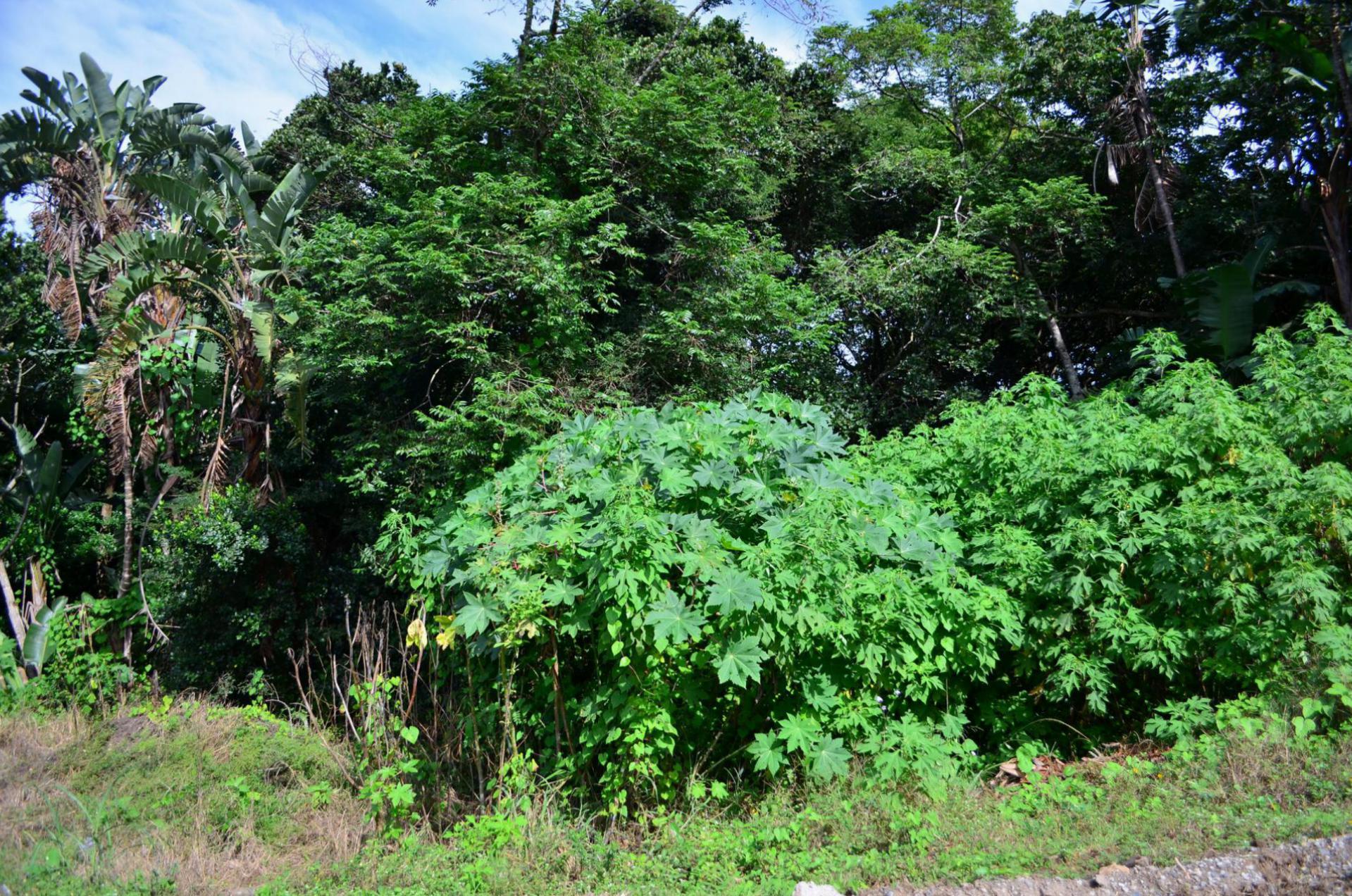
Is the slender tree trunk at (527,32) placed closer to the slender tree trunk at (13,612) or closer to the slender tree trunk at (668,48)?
the slender tree trunk at (668,48)

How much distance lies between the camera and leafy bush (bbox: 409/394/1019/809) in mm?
4711

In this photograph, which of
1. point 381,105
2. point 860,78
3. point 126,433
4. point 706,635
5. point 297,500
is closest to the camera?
point 706,635

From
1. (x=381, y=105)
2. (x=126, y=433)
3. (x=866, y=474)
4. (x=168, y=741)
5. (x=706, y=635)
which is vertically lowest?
(x=168, y=741)

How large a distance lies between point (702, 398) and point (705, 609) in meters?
5.79

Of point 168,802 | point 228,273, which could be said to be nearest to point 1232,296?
point 168,802

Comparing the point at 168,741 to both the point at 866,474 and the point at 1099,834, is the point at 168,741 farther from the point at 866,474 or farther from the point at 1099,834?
the point at 1099,834

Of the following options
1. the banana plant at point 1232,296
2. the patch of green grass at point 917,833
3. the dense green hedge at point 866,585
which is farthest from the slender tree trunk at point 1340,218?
the patch of green grass at point 917,833

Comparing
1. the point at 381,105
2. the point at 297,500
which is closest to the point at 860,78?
the point at 381,105

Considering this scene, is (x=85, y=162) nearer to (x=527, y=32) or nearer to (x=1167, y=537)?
(x=527, y=32)

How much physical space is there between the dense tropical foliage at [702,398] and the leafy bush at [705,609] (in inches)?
1.3

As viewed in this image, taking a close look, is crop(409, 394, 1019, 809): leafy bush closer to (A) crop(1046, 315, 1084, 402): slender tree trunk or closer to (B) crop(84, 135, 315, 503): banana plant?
(B) crop(84, 135, 315, 503): banana plant

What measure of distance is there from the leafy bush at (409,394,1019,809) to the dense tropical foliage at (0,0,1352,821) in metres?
0.03

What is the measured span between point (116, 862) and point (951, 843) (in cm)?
461

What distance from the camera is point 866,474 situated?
6.17 m
